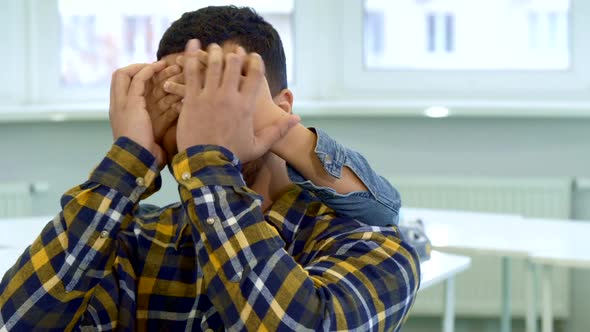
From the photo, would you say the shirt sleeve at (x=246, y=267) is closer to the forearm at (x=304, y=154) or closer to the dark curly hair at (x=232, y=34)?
the forearm at (x=304, y=154)

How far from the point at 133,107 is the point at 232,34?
0.56 ft

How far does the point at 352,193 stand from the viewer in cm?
106

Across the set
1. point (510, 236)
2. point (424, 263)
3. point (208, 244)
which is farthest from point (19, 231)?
point (208, 244)

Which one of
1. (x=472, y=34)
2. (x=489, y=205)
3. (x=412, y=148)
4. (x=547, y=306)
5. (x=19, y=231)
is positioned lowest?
(x=547, y=306)

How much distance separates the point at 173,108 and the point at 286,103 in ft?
0.64

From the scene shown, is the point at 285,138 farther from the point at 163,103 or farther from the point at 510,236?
the point at 510,236

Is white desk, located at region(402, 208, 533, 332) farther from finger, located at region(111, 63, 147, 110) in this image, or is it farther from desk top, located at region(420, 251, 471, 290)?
finger, located at region(111, 63, 147, 110)

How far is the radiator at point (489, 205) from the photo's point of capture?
3410mm

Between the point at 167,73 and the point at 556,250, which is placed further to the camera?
the point at 556,250

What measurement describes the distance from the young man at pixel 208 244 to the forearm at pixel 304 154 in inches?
0.5

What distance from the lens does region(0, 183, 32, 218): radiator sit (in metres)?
3.32

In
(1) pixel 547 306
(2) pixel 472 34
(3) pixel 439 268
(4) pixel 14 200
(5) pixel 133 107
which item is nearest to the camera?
(5) pixel 133 107

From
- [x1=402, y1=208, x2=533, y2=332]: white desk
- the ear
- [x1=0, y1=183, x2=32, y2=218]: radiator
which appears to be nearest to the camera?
the ear

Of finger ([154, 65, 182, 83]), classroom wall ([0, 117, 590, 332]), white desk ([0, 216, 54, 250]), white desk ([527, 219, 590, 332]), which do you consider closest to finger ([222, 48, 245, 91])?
finger ([154, 65, 182, 83])
